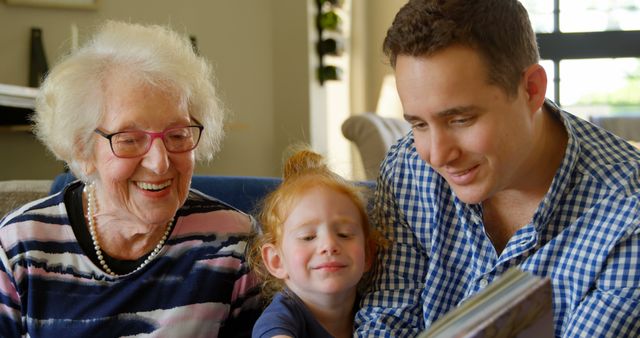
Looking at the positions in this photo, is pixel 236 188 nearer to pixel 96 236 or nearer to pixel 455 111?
pixel 96 236

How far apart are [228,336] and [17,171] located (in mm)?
3636

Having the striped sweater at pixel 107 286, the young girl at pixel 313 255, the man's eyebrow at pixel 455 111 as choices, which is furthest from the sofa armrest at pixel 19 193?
the man's eyebrow at pixel 455 111

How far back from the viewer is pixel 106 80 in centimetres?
175

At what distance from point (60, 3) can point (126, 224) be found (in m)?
3.72

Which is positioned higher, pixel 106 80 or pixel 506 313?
pixel 106 80

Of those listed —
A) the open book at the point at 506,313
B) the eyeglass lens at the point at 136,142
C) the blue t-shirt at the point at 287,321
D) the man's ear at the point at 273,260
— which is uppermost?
the eyeglass lens at the point at 136,142

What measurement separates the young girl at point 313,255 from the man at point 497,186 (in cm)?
7

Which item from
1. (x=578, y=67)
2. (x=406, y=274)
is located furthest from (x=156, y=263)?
(x=578, y=67)

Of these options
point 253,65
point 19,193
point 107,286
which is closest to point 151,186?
point 107,286

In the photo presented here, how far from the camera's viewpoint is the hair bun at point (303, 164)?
188 cm

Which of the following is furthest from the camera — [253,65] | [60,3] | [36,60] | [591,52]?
[591,52]

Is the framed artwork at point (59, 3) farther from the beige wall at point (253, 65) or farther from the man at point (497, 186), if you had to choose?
the man at point (497, 186)

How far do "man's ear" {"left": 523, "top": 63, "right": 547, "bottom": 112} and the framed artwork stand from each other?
422 centimetres

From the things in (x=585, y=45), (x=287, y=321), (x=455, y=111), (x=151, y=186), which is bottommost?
(x=287, y=321)
